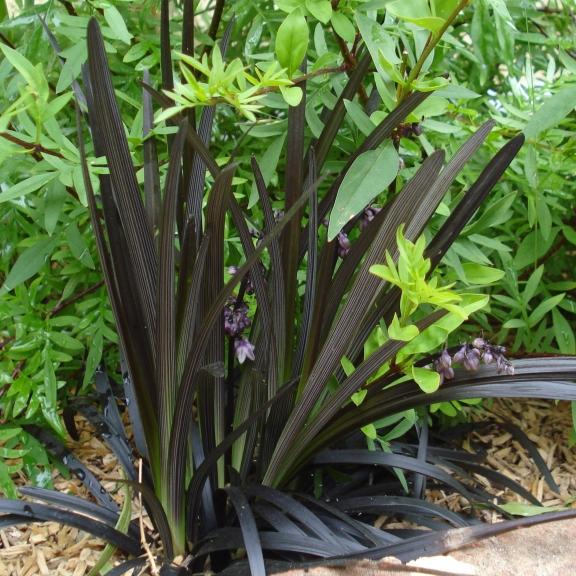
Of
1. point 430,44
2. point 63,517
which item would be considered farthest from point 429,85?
point 63,517

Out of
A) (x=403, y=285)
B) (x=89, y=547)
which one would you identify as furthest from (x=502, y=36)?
(x=89, y=547)

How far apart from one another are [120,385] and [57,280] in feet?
0.89

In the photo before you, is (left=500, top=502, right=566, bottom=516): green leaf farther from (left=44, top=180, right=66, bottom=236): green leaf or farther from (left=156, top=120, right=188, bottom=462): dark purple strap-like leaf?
(left=44, top=180, right=66, bottom=236): green leaf

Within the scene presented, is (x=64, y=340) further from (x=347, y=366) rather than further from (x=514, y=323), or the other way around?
(x=514, y=323)

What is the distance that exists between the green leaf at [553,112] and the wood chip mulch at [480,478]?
71 centimetres

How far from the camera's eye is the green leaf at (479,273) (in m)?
1.23

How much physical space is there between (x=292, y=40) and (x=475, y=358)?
0.55 meters

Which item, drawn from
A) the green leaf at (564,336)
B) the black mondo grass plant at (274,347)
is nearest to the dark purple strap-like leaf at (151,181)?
the black mondo grass plant at (274,347)

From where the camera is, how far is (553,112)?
1151 mm

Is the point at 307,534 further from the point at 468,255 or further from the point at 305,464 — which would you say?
the point at 468,255

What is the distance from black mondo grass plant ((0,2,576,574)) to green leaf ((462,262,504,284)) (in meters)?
0.08

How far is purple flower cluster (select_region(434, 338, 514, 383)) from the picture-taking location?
1.14m

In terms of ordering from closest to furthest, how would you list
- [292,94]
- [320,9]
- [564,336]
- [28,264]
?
[292,94] → [320,9] → [28,264] → [564,336]

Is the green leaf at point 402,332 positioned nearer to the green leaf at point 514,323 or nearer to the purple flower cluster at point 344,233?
the purple flower cluster at point 344,233
